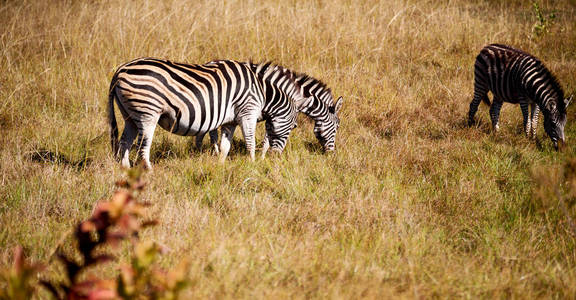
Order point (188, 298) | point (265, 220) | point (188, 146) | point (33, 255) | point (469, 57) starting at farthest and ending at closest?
point (469, 57), point (188, 146), point (265, 220), point (33, 255), point (188, 298)

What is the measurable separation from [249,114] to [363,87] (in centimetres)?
291

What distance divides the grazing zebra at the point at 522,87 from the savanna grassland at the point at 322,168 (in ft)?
1.08

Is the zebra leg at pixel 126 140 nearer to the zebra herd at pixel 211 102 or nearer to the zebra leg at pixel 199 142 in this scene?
the zebra herd at pixel 211 102

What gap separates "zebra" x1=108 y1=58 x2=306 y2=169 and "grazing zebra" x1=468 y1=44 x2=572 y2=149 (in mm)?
3524

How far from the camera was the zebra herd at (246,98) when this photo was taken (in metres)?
4.36

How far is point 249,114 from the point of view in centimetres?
526

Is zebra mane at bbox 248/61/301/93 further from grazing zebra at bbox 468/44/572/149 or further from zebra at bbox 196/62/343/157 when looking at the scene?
grazing zebra at bbox 468/44/572/149

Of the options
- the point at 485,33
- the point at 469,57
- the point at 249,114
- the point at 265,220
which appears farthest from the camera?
the point at 485,33

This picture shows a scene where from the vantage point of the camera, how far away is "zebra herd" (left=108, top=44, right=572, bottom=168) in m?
4.36

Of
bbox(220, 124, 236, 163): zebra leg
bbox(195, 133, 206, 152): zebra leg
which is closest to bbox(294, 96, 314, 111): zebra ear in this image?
bbox(220, 124, 236, 163): zebra leg

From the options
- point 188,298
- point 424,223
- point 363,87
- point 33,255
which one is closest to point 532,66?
point 363,87

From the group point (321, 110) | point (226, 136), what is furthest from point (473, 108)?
point (226, 136)

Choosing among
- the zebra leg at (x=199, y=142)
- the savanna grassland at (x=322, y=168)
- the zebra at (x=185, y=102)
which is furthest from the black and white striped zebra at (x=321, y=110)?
the zebra leg at (x=199, y=142)

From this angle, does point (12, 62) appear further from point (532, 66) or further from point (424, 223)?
point (532, 66)
